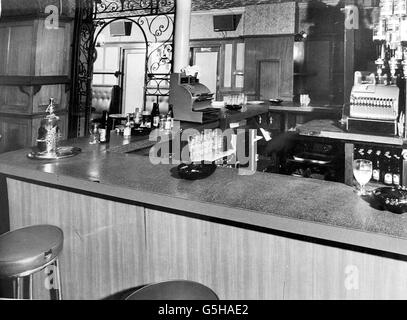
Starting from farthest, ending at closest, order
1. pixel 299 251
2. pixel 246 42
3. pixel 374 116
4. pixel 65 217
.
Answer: pixel 246 42
pixel 374 116
pixel 65 217
pixel 299 251

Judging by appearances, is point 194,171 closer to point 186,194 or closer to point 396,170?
point 186,194

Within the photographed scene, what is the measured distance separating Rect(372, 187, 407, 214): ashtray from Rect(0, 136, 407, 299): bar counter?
4 cm

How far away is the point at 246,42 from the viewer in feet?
28.8

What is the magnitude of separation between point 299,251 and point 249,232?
25 centimetres

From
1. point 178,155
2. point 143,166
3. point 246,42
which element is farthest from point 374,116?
point 246,42

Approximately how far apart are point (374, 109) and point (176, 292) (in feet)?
9.95

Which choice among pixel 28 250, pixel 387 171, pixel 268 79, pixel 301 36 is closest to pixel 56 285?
pixel 28 250

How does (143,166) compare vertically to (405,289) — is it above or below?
above

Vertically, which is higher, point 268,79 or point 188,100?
point 268,79

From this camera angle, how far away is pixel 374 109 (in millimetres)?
3779

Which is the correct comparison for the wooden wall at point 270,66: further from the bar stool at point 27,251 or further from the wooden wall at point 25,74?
the bar stool at point 27,251

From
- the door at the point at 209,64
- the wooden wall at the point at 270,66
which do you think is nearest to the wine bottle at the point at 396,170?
the wooden wall at the point at 270,66
